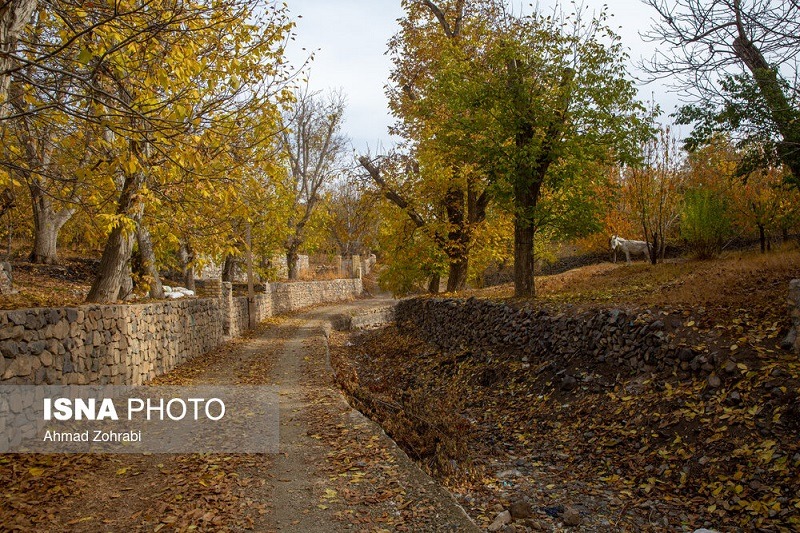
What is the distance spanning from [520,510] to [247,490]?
8.93 ft

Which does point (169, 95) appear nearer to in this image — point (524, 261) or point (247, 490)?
point (247, 490)

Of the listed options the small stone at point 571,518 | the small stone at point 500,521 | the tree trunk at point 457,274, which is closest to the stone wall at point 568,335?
the tree trunk at point 457,274

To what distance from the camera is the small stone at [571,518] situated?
539 centimetres

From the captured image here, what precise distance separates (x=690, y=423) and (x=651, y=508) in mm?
1414

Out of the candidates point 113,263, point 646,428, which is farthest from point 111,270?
point 646,428

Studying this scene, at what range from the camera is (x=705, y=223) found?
47.8 feet

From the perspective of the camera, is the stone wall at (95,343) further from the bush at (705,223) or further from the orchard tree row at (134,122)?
the bush at (705,223)

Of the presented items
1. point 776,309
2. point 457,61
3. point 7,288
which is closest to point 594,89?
point 457,61

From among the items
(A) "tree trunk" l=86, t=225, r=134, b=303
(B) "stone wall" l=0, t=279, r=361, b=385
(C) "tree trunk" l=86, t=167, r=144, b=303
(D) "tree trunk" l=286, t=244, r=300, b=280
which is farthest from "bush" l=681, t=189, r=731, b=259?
(D) "tree trunk" l=286, t=244, r=300, b=280

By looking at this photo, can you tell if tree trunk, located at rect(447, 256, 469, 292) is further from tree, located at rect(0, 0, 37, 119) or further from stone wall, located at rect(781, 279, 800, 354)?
tree, located at rect(0, 0, 37, 119)

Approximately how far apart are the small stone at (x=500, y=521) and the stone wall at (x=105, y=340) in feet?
16.3

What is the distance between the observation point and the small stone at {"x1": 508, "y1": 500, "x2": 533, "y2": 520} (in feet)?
18.1

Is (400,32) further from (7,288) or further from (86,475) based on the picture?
(86,475)

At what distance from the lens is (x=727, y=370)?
264 inches
